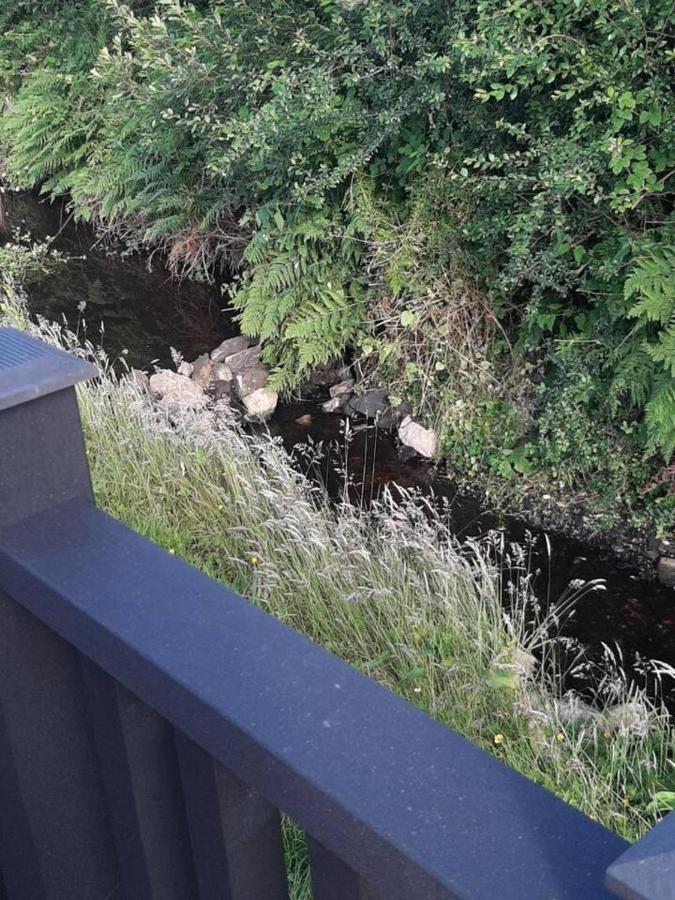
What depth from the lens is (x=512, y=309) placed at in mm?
6383

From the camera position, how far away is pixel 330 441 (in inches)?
263

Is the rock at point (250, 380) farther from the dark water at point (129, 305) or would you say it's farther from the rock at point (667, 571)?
the rock at point (667, 571)

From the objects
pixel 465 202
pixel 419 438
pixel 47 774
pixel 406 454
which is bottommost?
pixel 406 454

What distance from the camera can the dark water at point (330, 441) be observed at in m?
4.85

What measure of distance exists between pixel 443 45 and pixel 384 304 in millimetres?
1734

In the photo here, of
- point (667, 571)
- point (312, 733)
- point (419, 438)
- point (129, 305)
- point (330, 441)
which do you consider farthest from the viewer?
point (129, 305)

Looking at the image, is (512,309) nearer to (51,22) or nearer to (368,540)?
(368,540)

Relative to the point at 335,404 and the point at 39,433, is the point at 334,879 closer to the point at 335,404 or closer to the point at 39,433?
the point at 39,433

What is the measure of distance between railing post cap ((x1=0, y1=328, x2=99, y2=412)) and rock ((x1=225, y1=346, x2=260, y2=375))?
613 cm

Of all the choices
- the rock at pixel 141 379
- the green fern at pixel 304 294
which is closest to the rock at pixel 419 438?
the green fern at pixel 304 294

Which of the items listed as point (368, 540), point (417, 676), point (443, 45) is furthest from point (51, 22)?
point (417, 676)

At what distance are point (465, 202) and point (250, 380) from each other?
7.09ft

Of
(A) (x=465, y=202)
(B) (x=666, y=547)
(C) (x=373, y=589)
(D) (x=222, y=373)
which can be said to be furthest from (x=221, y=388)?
(C) (x=373, y=589)

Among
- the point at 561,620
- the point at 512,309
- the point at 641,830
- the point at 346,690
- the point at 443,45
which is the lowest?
the point at 561,620
